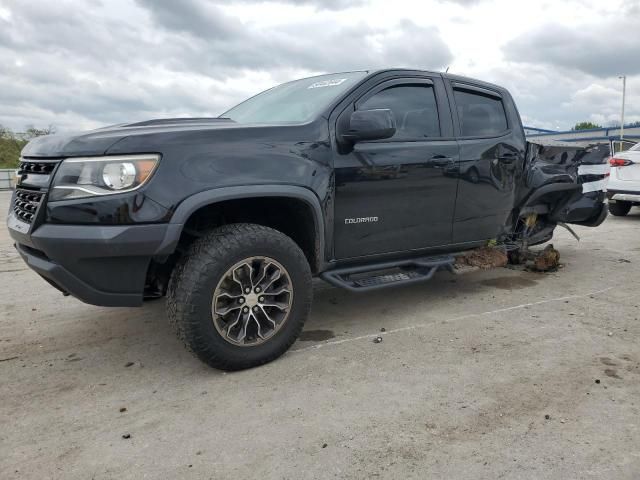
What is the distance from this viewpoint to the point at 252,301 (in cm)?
294

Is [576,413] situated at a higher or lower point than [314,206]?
lower

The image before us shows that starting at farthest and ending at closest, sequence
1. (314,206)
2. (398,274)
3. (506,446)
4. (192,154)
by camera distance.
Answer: (398,274), (314,206), (192,154), (506,446)

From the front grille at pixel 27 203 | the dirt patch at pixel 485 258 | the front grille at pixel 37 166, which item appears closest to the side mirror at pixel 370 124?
the front grille at pixel 37 166

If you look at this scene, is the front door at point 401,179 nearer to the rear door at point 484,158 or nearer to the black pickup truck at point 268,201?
the black pickup truck at point 268,201

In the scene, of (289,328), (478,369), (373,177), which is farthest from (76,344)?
(478,369)

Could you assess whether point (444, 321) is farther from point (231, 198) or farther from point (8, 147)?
point (8, 147)

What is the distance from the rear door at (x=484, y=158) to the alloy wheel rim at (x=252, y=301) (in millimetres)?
1720

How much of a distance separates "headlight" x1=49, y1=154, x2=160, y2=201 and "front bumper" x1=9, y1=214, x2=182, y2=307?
0.18m

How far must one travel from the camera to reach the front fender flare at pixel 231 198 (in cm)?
265

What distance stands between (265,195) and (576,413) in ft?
6.44

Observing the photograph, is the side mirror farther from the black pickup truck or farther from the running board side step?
the running board side step

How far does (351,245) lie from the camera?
349cm

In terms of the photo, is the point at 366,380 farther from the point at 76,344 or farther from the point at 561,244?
the point at 561,244

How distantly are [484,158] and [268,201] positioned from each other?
6.53 feet
